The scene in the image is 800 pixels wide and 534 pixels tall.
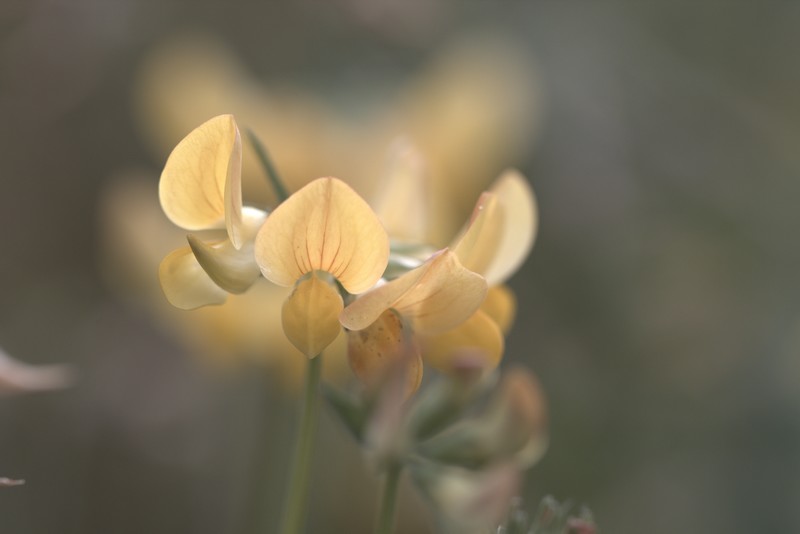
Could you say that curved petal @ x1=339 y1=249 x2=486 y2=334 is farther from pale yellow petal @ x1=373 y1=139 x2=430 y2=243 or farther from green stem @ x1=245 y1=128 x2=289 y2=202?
pale yellow petal @ x1=373 y1=139 x2=430 y2=243

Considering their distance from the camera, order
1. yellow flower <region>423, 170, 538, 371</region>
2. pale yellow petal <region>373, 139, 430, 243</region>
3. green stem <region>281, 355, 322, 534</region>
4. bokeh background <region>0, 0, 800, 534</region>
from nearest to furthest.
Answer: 1. green stem <region>281, 355, 322, 534</region>
2. yellow flower <region>423, 170, 538, 371</region>
3. pale yellow petal <region>373, 139, 430, 243</region>
4. bokeh background <region>0, 0, 800, 534</region>

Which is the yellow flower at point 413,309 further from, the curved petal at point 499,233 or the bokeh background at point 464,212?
the bokeh background at point 464,212

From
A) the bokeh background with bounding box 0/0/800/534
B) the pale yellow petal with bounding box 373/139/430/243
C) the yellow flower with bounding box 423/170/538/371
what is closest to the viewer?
the yellow flower with bounding box 423/170/538/371

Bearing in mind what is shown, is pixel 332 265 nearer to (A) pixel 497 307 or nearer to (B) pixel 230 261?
(B) pixel 230 261

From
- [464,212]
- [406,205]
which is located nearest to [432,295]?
[406,205]

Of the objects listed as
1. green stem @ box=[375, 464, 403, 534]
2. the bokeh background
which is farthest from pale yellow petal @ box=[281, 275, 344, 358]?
the bokeh background
